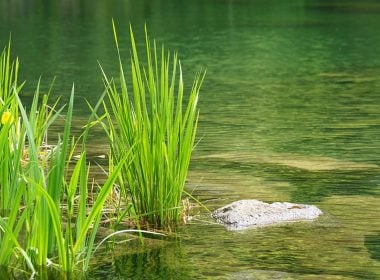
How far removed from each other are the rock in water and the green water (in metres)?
0.09

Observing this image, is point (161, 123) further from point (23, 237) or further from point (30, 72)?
point (30, 72)

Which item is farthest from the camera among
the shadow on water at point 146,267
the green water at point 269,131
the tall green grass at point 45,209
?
the green water at point 269,131

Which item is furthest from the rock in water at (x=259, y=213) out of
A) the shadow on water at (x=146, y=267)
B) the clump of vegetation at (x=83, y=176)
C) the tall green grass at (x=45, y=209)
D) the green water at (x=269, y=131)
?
the tall green grass at (x=45, y=209)

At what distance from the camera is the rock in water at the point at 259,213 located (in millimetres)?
5840

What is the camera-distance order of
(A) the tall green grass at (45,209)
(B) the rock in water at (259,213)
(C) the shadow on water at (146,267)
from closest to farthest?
(A) the tall green grass at (45,209), (C) the shadow on water at (146,267), (B) the rock in water at (259,213)

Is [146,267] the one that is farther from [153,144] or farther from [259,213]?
[259,213]

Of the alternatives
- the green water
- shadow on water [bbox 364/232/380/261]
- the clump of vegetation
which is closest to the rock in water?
the green water

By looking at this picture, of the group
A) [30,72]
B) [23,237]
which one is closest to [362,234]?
[23,237]

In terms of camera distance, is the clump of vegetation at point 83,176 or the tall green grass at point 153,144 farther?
the tall green grass at point 153,144

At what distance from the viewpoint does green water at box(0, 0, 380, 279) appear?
200 inches

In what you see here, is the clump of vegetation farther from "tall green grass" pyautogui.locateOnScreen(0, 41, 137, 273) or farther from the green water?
the green water

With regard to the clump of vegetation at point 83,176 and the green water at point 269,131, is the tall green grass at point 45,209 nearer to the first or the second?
the clump of vegetation at point 83,176

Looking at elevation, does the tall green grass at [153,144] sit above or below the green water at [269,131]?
above

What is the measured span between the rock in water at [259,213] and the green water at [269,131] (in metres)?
0.09
